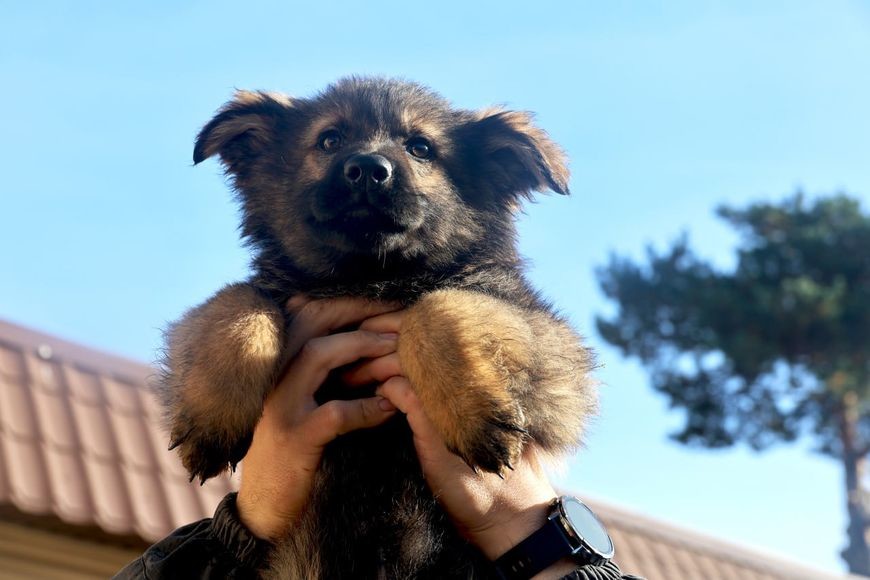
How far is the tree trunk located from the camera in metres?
19.2

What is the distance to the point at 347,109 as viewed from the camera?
337 centimetres

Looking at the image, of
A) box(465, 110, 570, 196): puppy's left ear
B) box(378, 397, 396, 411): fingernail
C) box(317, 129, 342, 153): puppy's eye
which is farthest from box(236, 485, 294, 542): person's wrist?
box(465, 110, 570, 196): puppy's left ear

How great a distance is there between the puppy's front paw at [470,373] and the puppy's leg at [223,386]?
40 cm

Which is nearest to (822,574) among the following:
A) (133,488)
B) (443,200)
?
(133,488)

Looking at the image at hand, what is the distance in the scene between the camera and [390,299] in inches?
119

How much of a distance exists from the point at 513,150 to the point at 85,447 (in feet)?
14.8

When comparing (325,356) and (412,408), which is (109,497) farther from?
(412,408)

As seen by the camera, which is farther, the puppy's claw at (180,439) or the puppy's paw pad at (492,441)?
the puppy's claw at (180,439)

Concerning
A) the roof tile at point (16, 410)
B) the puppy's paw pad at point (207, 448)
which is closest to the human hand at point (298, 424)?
the puppy's paw pad at point (207, 448)

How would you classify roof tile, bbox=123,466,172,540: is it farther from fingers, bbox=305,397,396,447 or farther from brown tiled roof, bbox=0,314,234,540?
fingers, bbox=305,397,396,447

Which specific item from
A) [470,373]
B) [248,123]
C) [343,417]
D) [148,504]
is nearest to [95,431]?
[148,504]

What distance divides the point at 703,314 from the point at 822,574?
11365 millimetres

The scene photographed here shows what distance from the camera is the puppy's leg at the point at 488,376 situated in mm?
2434

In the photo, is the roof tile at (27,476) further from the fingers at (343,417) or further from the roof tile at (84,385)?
the fingers at (343,417)
